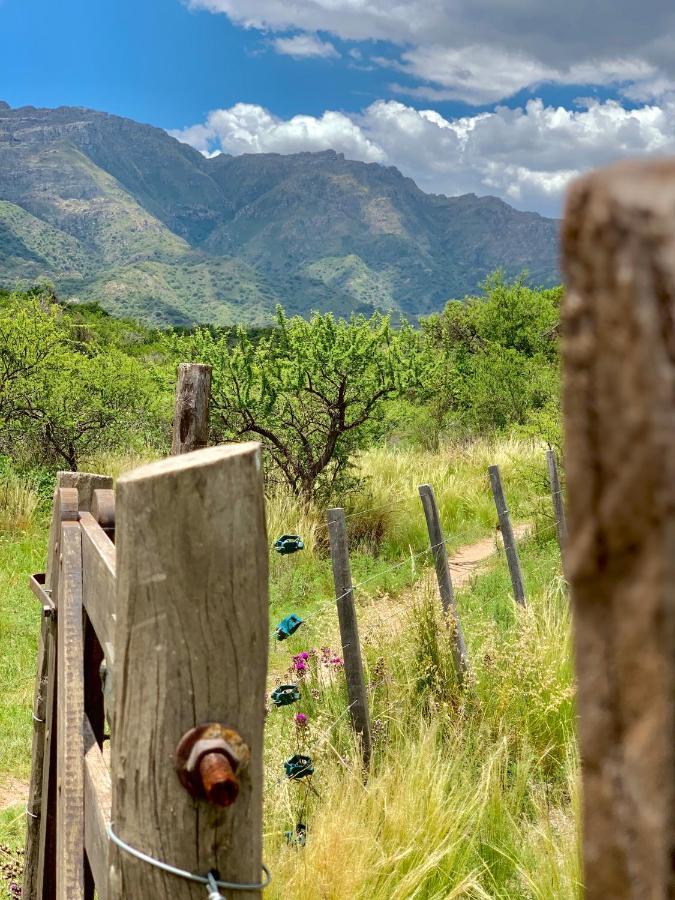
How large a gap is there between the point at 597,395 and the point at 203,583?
2.59 ft

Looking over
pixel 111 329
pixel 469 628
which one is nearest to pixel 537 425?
pixel 469 628

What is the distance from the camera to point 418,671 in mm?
4387

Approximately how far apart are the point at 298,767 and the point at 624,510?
3210mm

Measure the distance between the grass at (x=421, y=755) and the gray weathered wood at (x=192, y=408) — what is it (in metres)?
1.44

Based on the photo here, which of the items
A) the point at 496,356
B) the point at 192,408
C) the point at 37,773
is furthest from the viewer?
the point at 496,356

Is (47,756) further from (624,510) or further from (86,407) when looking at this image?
(86,407)

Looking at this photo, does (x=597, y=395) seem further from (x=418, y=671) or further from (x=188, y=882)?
(x=418, y=671)

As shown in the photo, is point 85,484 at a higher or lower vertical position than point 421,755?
higher

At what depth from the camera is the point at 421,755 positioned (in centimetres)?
330

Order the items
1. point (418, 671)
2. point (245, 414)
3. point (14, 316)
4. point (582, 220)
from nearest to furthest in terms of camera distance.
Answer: point (582, 220)
point (418, 671)
point (245, 414)
point (14, 316)

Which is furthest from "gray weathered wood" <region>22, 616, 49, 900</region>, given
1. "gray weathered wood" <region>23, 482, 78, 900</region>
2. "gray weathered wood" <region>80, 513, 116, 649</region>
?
"gray weathered wood" <region>80, 513, 116, 649</region>

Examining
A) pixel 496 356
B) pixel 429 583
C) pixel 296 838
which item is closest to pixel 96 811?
pixel 296 838

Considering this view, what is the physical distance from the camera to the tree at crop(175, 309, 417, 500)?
31.1ft

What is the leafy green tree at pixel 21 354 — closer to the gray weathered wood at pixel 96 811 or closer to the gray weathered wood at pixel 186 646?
the gray weathered wood at pixel 96 811
